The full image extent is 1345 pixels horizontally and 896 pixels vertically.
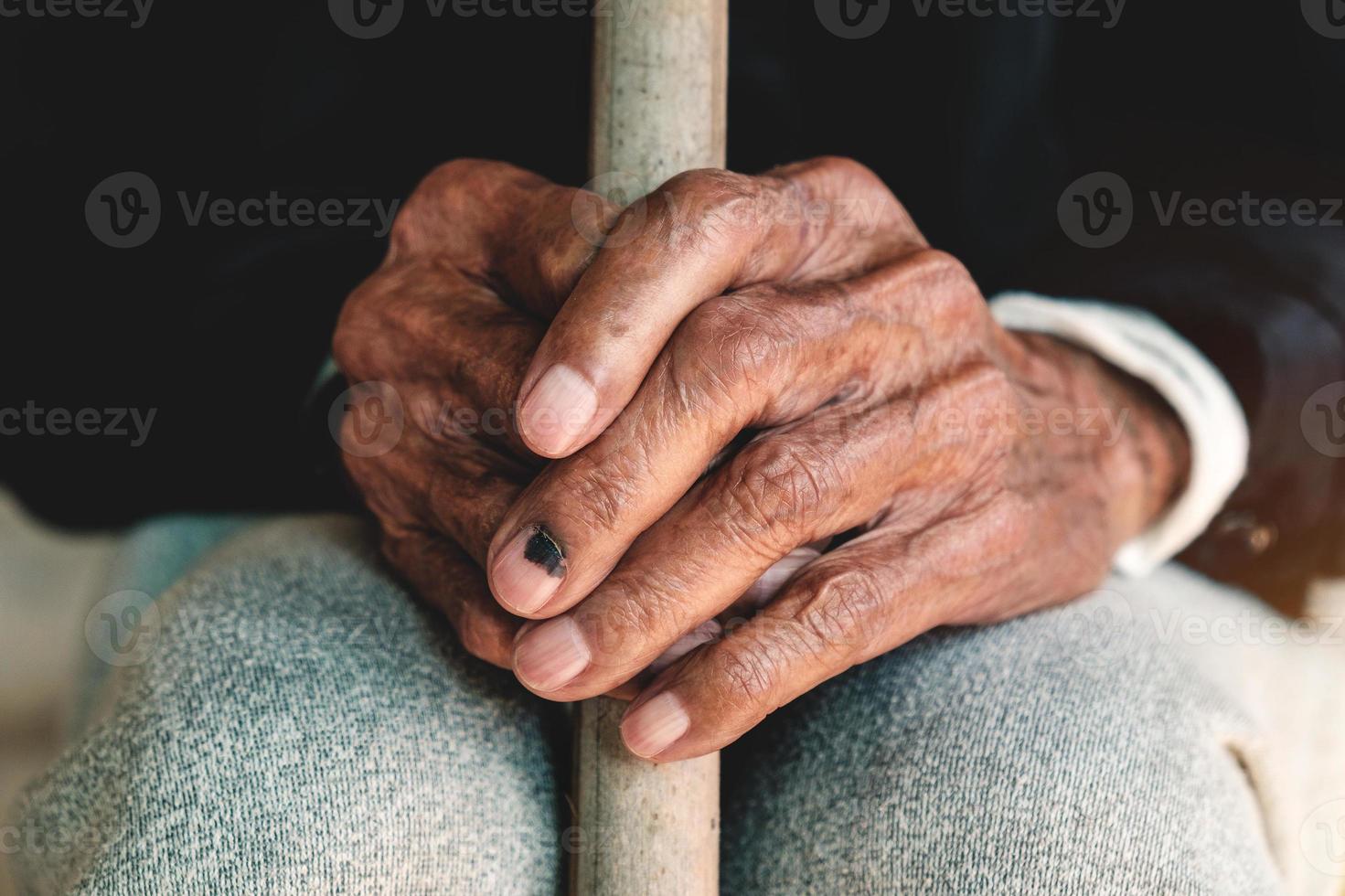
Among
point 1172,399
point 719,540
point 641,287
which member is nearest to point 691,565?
point 719,540


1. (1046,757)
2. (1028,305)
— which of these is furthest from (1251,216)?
(1046,757)

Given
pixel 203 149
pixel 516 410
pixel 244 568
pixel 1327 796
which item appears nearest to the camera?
pixel 516 410

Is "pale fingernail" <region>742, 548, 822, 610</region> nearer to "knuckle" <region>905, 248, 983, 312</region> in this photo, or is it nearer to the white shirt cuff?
"knuckle" <region>905, 248, 983, 312</region>

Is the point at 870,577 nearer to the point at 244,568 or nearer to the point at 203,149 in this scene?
the point at 244,568

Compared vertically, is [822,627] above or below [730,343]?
below

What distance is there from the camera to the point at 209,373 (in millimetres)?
861

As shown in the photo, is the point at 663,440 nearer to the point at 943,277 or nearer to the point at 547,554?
the point at 547,554

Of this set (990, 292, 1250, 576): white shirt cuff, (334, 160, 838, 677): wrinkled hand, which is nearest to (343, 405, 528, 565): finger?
(334, 160, 838, 677): wrinkled hand

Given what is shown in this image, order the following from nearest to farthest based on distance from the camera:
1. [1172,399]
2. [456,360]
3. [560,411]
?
[560,411] → [456,360] → [1172,399]

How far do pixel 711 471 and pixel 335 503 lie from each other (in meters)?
0.55

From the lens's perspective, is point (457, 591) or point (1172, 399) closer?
point (457, 591)

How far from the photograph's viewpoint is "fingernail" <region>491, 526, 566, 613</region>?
0.46 meters

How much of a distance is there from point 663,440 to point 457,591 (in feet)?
0.58

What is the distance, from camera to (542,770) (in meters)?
0.57
